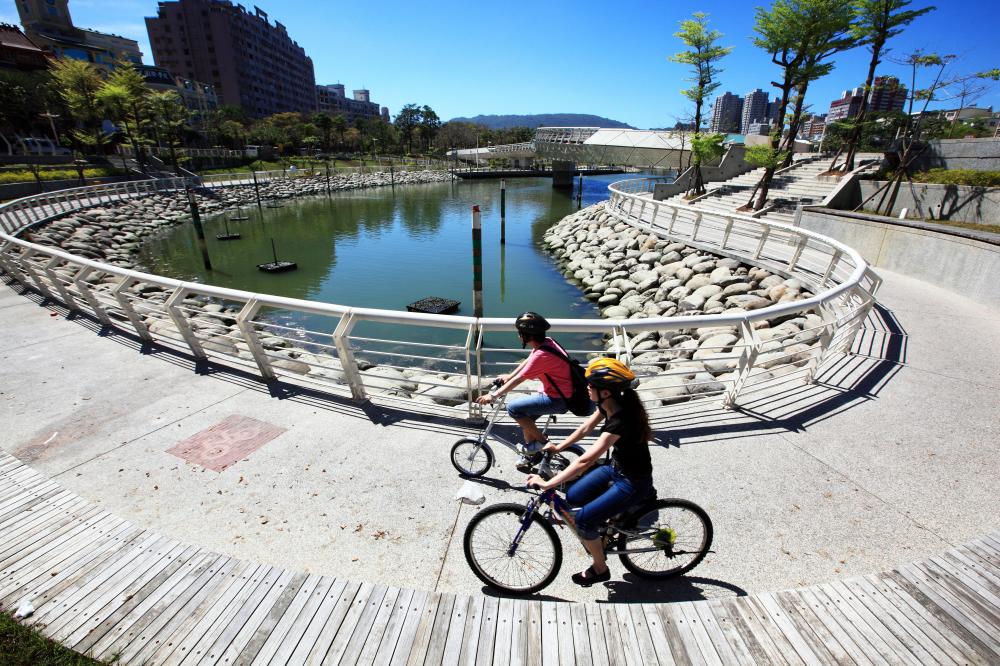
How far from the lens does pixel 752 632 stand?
2.66m

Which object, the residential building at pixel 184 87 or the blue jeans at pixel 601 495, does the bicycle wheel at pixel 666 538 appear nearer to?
the blue jeans at pixel 601 495

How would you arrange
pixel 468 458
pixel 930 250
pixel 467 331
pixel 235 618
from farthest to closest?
pixel 930 250 → pixel 467 331 → pixel 468 458 → pixel 235 618

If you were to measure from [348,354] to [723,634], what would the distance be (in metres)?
4.47

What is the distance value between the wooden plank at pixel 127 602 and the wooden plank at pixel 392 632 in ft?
5.25

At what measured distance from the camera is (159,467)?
4.48 metres

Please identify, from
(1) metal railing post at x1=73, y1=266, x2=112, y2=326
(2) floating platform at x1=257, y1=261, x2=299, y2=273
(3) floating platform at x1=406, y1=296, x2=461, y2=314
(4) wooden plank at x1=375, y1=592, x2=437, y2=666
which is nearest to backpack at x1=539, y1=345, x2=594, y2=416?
(4) wooden plank at x1=375, y1=592, x2=437, y2=666

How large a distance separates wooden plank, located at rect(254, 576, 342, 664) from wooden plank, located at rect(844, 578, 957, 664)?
11.5 ft

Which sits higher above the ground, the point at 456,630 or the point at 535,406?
the point at 535,406

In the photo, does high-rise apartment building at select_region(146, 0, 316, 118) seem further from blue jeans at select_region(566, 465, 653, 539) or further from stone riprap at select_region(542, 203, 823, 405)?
blue jeans at select_region(566, 465, 653, 539)

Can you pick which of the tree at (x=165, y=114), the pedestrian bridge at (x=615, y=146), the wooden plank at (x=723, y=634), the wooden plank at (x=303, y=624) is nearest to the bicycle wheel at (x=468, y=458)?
the wooden plank at (x=303, y=624)

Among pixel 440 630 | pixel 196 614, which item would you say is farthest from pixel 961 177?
pixel 196 614

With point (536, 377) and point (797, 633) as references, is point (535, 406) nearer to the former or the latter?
point (536, 377)

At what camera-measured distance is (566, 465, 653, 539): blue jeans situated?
2.82 metres

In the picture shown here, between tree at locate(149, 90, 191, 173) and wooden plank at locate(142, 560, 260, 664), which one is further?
tree at locate(149, 90, 191, 173)
